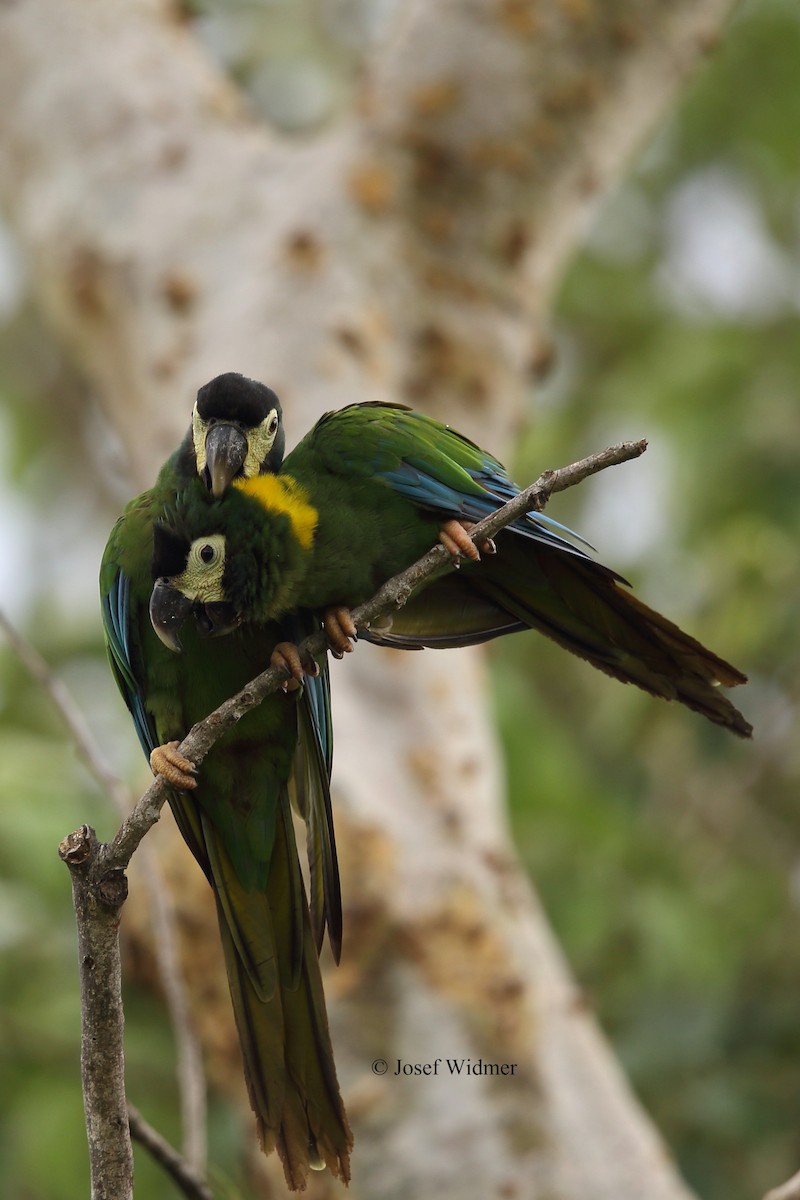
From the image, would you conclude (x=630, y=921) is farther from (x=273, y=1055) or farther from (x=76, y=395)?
(x=76, y=395)

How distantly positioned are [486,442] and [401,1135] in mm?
2241

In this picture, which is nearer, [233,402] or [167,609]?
[167,609]

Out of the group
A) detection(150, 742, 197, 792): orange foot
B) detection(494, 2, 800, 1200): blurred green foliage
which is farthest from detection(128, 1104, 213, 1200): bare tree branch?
detection(494, 2, 800, 1200): blurred green foliage

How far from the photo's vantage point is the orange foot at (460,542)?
2363 millimetres

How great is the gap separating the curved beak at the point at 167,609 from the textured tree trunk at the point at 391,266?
4.08 ft

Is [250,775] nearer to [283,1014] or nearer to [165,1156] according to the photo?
[283,1014]

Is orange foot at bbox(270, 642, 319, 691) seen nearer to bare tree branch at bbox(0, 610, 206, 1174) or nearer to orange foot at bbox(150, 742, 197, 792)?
orange foot at bbox(150, 742, 197, 792)

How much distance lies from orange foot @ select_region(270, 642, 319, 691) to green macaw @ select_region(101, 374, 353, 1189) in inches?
0.7

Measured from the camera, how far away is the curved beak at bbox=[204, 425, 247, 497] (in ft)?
8.46

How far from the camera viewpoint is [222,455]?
261 centimetres

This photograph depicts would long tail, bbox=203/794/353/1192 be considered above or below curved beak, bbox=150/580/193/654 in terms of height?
below

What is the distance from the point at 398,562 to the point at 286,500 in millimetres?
248

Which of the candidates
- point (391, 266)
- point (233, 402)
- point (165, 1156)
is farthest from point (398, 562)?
point (391, 266)

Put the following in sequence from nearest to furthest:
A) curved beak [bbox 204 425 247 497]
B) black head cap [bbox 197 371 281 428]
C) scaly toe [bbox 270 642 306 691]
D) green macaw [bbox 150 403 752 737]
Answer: scaly toe [bbox 270 642 306 691] → green macaw [bbox 150 403 752 737] → curved beak [bbox 204 425 247 497] → black head cap [bbox 197 371 281 428]
